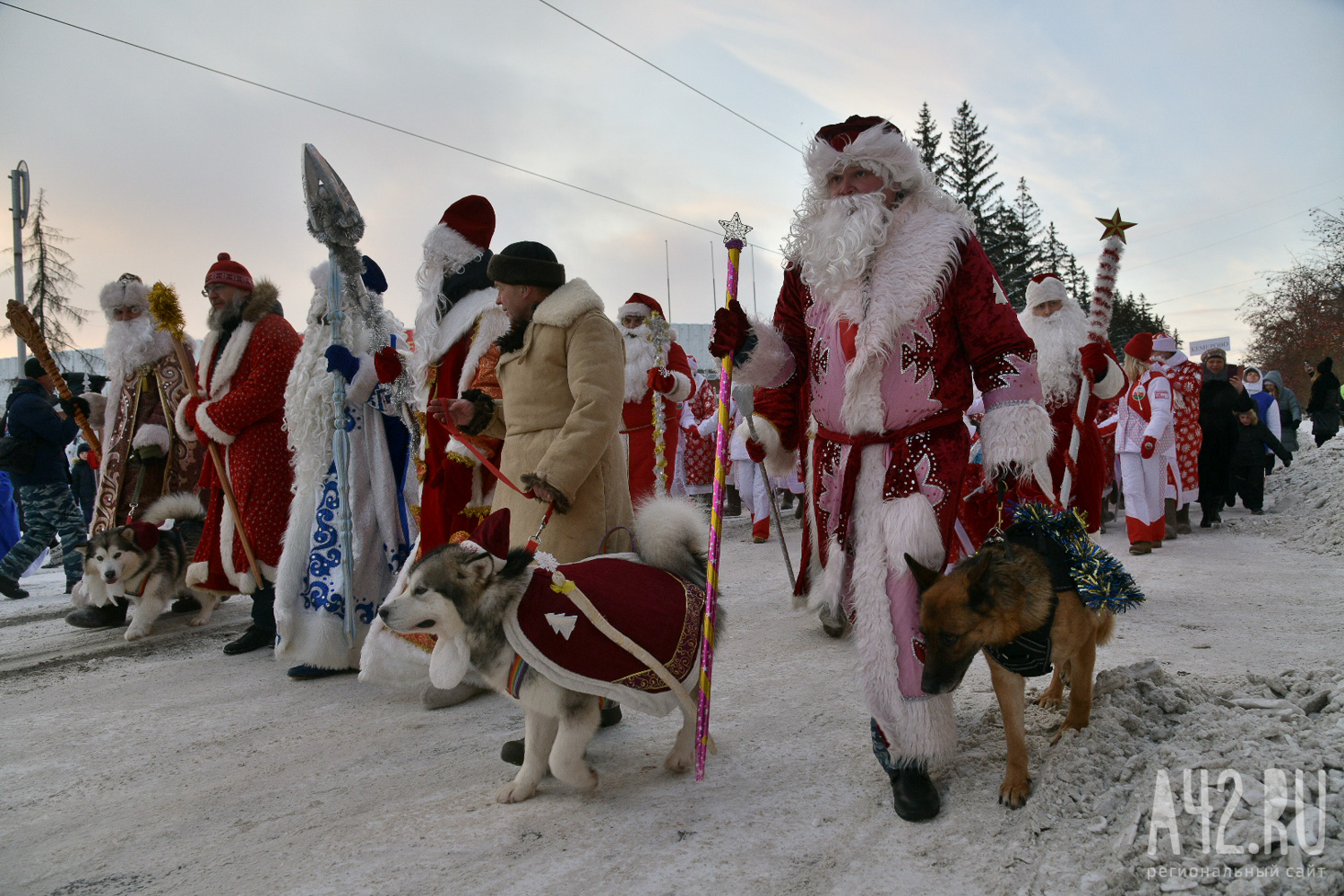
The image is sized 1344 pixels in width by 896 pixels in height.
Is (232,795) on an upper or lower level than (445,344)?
lower

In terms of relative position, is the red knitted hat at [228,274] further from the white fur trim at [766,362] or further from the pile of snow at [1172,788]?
the pile of snow at [1172,788]

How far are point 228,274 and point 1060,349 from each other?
5.59m

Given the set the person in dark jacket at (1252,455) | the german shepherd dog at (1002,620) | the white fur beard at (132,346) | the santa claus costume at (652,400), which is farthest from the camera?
the person in dark jacket at (1252,455)

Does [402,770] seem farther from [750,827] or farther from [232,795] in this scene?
[750,827]

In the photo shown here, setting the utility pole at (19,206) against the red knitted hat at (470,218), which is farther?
the utility pole at (19,206)

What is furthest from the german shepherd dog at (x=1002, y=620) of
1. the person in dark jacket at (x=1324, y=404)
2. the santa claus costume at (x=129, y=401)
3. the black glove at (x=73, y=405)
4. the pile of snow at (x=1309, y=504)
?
the person in dark jacket at (x=1324, y=404)

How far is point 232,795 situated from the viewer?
302 centimetres

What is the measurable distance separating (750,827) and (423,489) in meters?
2.50

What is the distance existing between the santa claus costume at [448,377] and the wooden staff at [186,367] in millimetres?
1453

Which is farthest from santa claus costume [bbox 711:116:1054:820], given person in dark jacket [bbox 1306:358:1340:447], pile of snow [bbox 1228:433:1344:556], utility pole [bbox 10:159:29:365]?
utility pole [bbox 10:159:29:365]

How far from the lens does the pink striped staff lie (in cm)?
279

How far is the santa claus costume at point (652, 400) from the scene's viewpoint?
725 cm

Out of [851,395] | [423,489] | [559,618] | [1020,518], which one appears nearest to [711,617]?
[559,618]

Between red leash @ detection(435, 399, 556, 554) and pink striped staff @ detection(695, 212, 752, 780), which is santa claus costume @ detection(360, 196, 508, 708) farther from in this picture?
pink striped staff @ detection(695, 212, 752, 780)
